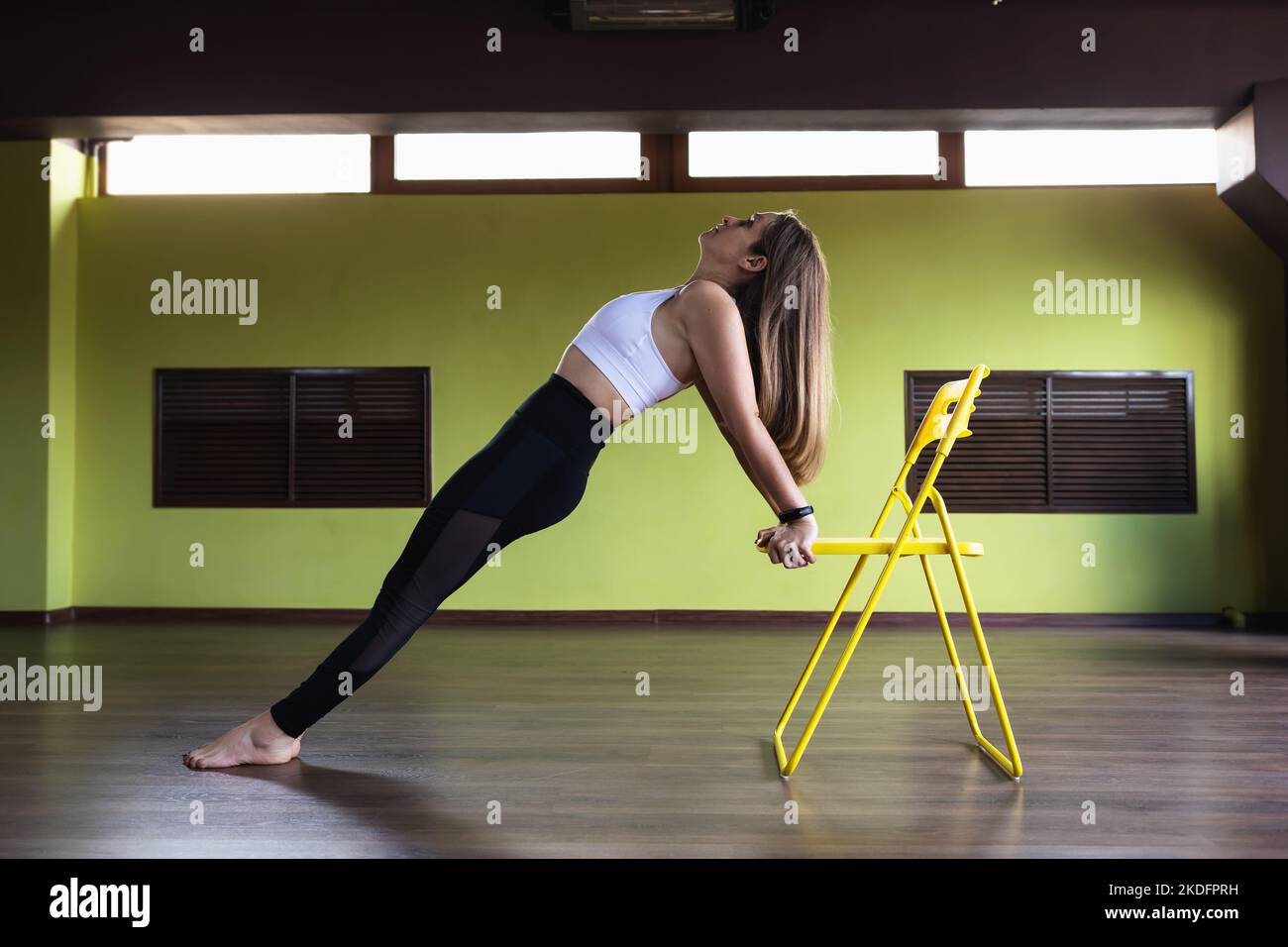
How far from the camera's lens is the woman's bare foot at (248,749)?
99.6 inches

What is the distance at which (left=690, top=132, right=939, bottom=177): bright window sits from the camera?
6.43 metres

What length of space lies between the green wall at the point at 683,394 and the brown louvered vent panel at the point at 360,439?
0.41 feet

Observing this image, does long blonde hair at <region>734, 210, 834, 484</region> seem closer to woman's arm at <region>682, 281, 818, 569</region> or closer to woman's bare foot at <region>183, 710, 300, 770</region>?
woman's arm at <region>682, 281, 818, 569</region>

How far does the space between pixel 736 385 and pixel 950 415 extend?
0.59m

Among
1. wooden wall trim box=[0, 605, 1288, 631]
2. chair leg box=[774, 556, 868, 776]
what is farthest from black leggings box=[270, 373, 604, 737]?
wooden wall trim box=[0, 605, 1288, 631]

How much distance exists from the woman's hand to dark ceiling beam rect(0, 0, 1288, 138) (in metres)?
3.03

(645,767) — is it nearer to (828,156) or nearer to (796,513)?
(796,513)

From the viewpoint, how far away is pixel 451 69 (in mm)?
Answer: 4555

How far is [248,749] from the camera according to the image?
2549 mm

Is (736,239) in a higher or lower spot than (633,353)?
higher

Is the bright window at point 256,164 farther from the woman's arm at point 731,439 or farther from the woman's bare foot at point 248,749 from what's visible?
the woman's arm at point 731,439

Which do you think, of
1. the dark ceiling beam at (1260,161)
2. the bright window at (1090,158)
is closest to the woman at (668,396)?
the dark ceiling beam at (1260,161)

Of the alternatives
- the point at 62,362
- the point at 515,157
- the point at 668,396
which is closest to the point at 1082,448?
the point at 515,157
